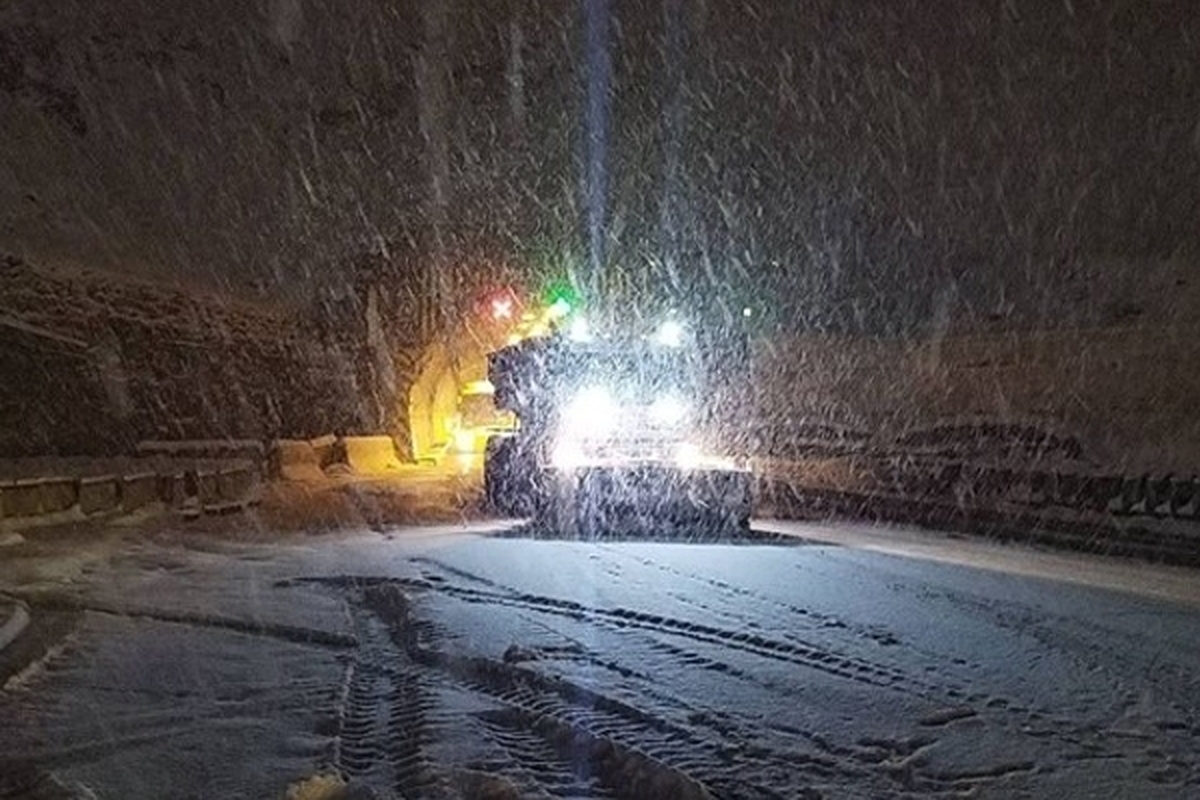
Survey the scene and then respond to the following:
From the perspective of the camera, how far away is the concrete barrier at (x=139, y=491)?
17750mm

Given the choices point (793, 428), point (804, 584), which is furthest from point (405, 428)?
point (804, 584)

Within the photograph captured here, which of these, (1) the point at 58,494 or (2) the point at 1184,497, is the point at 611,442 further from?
(2) the point at 1184,497

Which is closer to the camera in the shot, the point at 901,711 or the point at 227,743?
the point at 227,743

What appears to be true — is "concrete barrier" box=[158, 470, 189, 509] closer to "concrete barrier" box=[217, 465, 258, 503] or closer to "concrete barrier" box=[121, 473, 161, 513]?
"concrete barrier" box=[121, 473, 161, 513]

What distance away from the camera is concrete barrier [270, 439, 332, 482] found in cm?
2884

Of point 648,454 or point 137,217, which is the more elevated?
point 137,217

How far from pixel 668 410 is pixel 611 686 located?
12549mm

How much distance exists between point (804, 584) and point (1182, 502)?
1039 cm

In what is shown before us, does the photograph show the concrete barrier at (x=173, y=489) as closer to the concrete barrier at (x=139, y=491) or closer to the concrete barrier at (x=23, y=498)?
the concrete barrier at (x=139, y=491)

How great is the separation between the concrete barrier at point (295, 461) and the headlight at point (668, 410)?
12.3m

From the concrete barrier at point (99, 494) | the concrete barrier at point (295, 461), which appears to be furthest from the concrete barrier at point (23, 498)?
the concrete barrier at point (295, 461)

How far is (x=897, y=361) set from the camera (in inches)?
2213

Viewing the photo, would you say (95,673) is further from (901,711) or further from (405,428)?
(405,428)

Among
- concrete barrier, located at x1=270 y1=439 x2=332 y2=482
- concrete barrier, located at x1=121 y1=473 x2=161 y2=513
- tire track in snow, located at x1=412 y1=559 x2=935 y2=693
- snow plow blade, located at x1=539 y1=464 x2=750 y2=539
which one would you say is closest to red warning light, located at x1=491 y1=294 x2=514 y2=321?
concrete barrier, located at x1=270 y1=439 x2=332 y2=482
